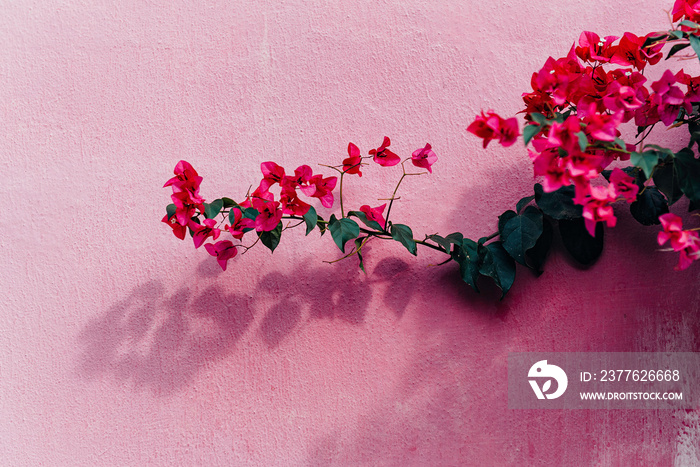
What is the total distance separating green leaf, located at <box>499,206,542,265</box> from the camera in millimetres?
804

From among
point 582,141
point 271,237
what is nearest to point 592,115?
point 582,141

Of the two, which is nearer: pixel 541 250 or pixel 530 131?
pixel 530 131

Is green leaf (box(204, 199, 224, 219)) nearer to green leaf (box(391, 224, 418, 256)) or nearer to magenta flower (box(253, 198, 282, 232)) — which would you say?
magenta flower (box(253, 198, 282, 232))

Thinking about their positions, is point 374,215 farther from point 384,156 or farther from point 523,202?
point 523,202

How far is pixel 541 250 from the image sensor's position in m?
0.84

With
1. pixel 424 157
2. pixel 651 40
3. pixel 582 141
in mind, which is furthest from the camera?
pixel 424 157

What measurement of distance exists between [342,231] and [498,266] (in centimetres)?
28

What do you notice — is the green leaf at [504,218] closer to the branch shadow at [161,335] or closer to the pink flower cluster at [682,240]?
the pink flower cluster at [682,240]

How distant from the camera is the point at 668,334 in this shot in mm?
821

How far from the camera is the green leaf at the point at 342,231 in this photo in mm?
767

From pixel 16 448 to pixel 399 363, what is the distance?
0.74 metres

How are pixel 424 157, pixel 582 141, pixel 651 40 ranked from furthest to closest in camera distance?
1. pixel 424 157
2. pixel 651 40
3. pixel 582 141

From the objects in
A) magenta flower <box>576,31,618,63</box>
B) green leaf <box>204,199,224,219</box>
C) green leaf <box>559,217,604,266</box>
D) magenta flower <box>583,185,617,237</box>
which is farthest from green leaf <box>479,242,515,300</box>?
green leaf <box>204,199,224,219</box>

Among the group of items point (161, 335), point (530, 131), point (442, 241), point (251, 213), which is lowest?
point (161, 335)
